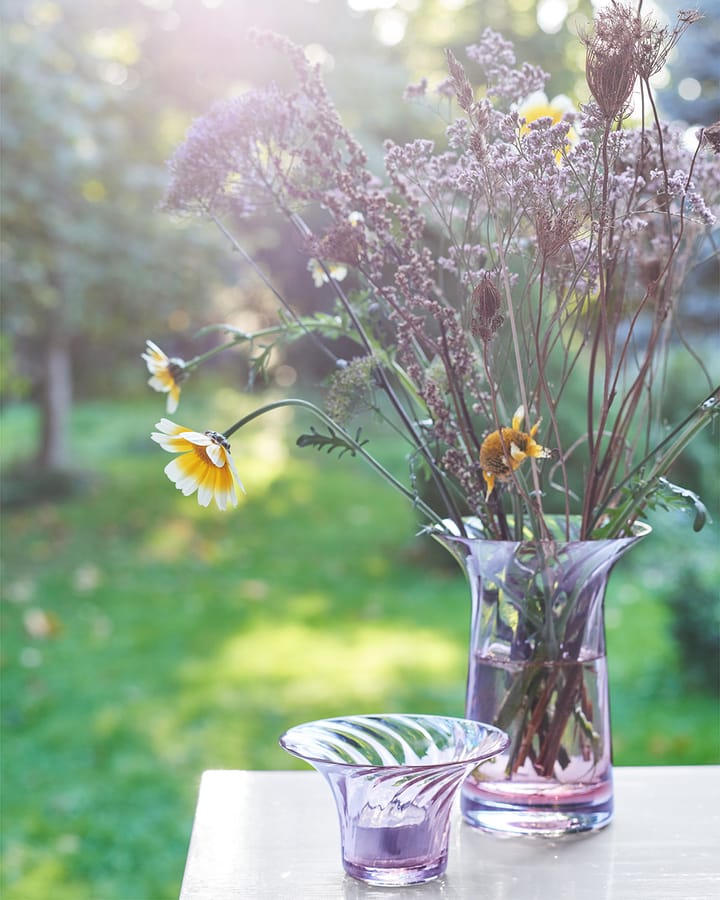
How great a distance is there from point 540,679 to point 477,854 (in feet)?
0.44

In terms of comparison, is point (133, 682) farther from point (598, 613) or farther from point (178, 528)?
point (598, 613)

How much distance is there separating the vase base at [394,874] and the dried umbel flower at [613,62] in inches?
19.7

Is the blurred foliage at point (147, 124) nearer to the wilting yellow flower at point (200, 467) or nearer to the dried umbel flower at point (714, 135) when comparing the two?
the wilting yellow flower at point (200, 467)

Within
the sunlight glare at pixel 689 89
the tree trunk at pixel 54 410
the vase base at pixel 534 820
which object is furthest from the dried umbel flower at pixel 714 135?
the tree trunk at pixel 54 410

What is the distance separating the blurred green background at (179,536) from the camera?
249 centimetres

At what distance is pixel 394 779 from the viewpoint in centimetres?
72

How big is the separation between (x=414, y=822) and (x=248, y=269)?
4268 millimetres

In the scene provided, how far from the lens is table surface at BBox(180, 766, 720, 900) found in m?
0.76

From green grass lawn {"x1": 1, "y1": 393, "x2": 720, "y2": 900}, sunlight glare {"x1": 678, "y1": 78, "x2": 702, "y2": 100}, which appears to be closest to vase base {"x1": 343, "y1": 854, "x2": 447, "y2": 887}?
green grass lawn {"x1": 1, "y1": 393, "x2": 720, "y2": 900}

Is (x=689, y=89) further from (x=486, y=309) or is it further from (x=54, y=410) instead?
(x=54, y=410)

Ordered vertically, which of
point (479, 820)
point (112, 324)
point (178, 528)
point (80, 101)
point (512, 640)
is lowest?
point (479, 820)

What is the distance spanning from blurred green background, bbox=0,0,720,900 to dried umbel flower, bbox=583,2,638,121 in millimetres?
696

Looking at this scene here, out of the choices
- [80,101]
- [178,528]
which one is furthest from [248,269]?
[80,101]

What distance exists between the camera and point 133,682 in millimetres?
2992
